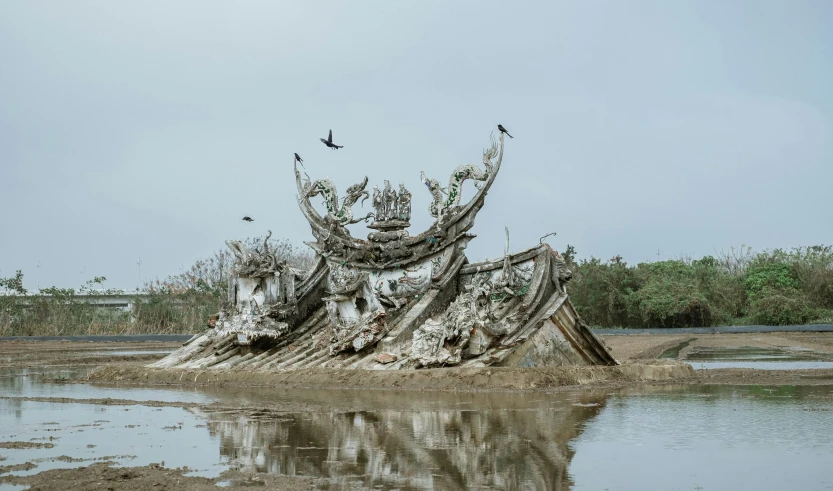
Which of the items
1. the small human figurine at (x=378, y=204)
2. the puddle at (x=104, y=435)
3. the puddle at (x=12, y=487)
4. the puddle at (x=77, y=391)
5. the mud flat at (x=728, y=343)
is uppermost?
the small human figurine at (x=378, y=204)

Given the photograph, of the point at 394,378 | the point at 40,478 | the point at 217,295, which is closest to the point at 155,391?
the point at 394,378

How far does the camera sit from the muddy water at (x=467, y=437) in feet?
24.6

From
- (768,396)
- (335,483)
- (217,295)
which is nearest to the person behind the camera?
(335,483)

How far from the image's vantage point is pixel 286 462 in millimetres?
8125

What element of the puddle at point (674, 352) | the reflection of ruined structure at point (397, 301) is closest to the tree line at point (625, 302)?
the puddle at point (674, 352)

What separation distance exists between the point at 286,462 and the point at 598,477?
2.74 meters

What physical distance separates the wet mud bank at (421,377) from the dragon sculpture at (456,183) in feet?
13.5

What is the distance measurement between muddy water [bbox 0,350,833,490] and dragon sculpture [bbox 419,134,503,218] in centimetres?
544

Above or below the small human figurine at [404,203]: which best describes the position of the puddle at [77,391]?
below

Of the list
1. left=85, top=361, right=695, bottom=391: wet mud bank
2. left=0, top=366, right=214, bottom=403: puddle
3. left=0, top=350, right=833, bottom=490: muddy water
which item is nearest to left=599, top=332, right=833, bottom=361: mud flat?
left=85, top=361, right=695, bottom=391: wet mud bank

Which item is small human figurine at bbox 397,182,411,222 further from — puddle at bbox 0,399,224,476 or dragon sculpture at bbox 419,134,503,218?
puddle at bbox 0,399,224,476

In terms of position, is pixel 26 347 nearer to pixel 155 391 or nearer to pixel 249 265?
pixel 249 265

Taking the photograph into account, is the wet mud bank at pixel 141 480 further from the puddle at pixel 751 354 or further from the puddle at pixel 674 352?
the puddle at pixel 674 352

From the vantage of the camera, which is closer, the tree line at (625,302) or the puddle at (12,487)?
the puddle at (12,487)
